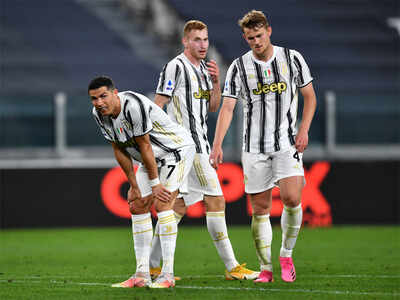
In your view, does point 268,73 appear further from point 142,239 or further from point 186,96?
point 142,239

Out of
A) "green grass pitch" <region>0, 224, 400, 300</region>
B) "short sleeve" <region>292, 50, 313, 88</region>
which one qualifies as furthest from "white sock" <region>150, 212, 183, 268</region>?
"short sleeve" <region>292, 50, 313, 88</region>

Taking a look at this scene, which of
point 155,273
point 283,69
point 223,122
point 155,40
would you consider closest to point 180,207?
point 155,273

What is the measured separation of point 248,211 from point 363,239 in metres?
2.25

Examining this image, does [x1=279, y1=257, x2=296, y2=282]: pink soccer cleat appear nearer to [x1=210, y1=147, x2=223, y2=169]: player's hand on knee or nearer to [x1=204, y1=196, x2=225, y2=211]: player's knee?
[x1=204, y1=196, x2=225, y2=211]: player's knee

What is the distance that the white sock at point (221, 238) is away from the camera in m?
6.25

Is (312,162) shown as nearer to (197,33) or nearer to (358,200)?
(358,200)

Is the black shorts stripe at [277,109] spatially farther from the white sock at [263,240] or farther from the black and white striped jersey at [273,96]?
the white sock at [263,240]

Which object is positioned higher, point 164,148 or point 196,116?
point 196,116

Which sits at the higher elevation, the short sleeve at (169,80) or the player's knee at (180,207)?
the short sleeve at (169,80)

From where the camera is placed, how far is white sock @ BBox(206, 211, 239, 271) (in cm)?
625

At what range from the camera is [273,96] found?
6.05 meters

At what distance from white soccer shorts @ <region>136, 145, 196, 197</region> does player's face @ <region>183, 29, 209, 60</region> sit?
2.96 feet

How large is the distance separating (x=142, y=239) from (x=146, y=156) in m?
0.66

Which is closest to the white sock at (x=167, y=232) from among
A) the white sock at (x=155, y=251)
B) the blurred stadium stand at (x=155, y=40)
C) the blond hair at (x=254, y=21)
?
the white sock at (x=155, y=251)
